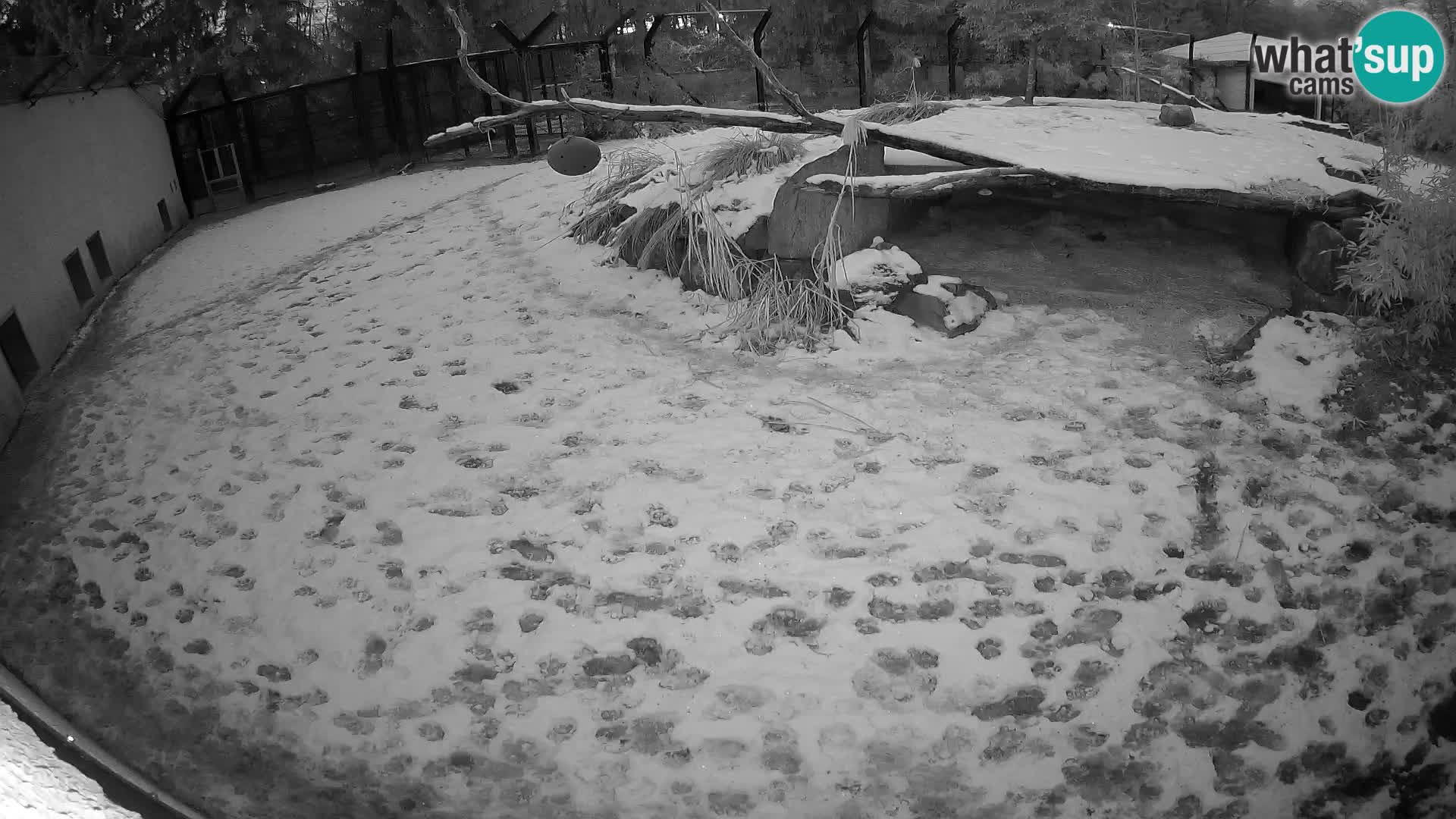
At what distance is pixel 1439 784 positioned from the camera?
234cm

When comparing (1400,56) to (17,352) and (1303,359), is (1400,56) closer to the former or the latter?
(1303,359)

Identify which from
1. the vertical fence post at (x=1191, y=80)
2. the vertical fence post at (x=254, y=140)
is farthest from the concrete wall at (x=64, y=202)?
the vertical fence post at (x=1191, y=80)

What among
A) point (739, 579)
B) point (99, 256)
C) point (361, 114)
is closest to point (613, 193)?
point (99, 256)

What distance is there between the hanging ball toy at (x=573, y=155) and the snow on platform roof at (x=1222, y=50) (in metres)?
10.4

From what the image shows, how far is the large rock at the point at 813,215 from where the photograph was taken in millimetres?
4738

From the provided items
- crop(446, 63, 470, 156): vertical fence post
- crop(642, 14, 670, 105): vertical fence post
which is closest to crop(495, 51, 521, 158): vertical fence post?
crop(446, 63, 470, 156): vertical fence post

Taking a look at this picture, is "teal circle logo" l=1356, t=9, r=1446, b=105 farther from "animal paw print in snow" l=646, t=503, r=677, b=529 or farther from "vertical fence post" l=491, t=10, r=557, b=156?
"vertical fence post" l=491, t=10, r=557, b=156

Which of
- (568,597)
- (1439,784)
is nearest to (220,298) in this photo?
(568,597)

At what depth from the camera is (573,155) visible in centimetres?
448

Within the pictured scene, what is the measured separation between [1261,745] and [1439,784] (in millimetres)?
437

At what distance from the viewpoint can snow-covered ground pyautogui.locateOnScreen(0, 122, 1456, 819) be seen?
7.77 feet

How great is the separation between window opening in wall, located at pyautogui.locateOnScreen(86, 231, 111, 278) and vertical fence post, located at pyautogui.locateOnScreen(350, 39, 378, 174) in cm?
382

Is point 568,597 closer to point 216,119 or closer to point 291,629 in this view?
point 291,629

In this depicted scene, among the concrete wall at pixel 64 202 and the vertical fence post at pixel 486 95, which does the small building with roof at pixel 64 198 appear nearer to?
the concrete wall at pixel 64 202
